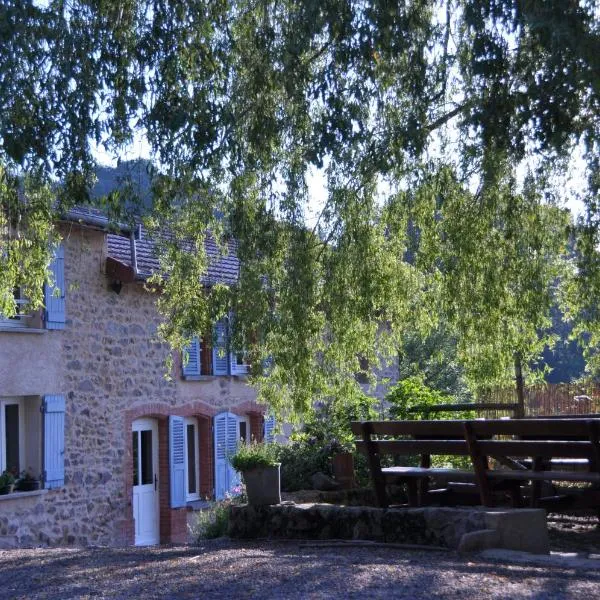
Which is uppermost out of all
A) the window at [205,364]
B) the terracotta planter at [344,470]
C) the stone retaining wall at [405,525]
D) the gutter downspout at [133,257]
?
the gutter downspout at [133,257]

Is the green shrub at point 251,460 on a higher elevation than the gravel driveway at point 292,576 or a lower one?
higher

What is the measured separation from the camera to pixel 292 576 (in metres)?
6.00

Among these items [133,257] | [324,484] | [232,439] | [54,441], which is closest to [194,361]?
[232,439]

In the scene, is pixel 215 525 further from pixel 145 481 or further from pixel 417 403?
pixel 145 481

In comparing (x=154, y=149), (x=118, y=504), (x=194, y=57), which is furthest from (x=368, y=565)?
(x=118, y=504)

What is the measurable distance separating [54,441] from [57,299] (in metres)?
2.05

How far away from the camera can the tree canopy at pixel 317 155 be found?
7738 mm

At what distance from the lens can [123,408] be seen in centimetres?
1573

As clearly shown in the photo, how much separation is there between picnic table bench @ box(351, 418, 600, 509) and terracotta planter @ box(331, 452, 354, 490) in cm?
201

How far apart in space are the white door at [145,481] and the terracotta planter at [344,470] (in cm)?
540

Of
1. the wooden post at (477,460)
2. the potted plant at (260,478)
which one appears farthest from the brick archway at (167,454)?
the wooden post at (477,460)

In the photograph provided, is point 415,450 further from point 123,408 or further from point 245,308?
point 123,408

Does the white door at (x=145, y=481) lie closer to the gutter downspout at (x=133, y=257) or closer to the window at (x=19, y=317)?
the gutter downspout at (x=133, y=257)

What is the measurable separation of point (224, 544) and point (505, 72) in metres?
4.65
